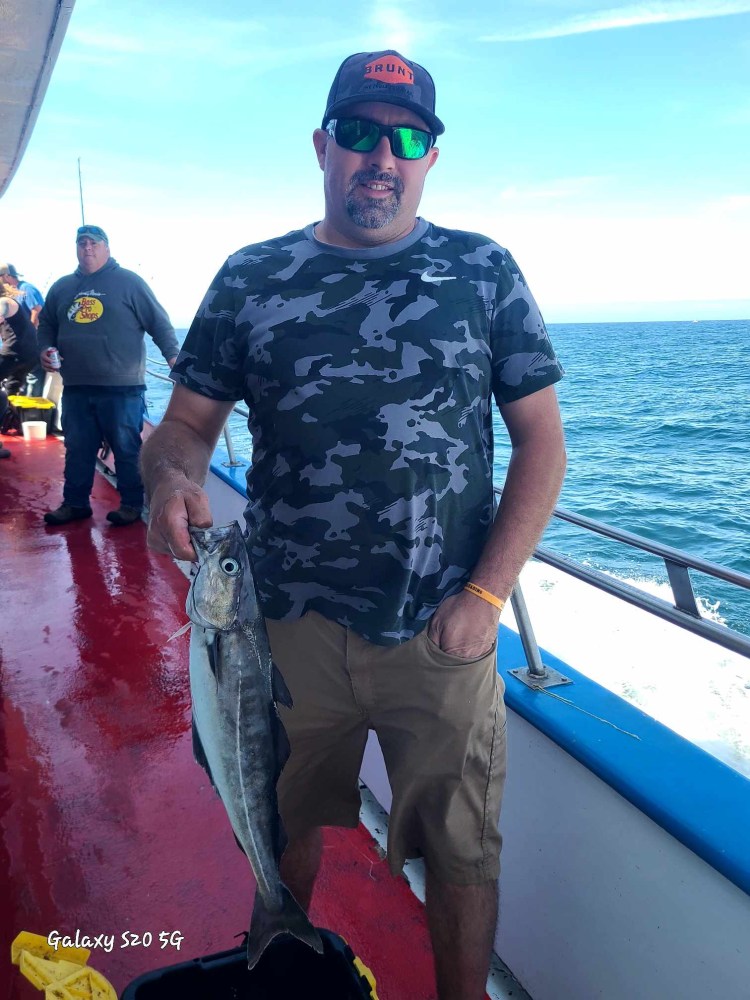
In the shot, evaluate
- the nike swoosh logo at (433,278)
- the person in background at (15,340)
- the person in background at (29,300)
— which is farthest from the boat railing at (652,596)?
the person in background at (29,300)

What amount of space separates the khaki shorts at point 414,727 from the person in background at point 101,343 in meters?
3.80

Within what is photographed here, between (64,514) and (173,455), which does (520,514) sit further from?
(64,514)

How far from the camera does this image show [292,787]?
1.86 m

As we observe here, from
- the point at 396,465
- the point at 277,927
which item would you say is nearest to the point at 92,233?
the point at 396,465

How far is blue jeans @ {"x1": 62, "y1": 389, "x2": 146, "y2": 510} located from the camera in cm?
539

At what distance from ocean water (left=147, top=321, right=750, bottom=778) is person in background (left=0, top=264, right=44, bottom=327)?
139 inches

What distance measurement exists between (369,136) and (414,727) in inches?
56.0

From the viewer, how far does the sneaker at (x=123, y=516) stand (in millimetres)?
5742

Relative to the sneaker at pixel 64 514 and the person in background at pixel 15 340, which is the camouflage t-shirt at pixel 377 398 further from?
the person in background at pixel 15 340

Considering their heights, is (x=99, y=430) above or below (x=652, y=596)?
below

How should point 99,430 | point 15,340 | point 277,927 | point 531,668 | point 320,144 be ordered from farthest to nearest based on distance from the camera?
1. point 15,340
2. point 99,430
3. point 531,668
4. point 320,144
5. point 277,927

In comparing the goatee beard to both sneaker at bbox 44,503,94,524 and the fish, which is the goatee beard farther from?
sneaker at bbox 44,503,94,524

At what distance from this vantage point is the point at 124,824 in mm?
2611

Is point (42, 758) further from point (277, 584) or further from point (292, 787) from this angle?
point (277, 584)
